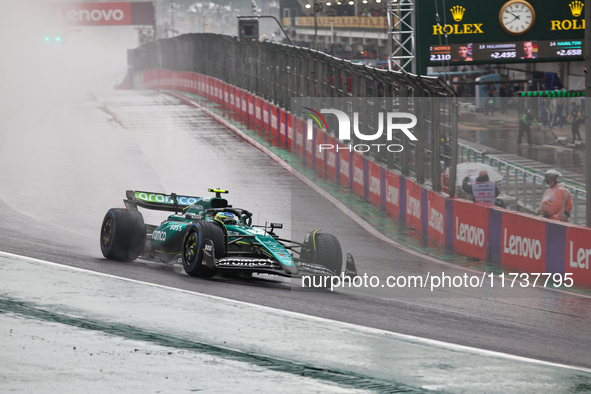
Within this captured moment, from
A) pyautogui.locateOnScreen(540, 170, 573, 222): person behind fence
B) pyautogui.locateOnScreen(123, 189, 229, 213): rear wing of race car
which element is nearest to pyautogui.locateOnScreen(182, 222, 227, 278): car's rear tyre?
pyautogui.locateOnScreen(123, 189, 229, 213): rear wing of race car

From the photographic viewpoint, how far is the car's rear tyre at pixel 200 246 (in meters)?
10.4

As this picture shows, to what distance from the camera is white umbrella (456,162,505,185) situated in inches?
595

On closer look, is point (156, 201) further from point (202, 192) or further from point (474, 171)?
point (202, 192)

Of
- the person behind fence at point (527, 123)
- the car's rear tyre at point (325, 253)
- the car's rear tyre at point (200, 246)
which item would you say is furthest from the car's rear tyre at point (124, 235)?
the person behind fence at point (527, 123)

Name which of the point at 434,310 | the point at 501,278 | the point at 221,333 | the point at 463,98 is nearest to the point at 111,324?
the point at 221,333

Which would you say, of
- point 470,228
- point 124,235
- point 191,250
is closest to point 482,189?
point 470,228

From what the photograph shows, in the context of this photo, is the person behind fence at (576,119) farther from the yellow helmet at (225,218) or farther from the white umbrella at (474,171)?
the yellow helmet at (225,218)

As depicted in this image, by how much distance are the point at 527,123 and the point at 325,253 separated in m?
19.1

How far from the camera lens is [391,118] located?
1780cm

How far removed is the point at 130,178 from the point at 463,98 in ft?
70.9

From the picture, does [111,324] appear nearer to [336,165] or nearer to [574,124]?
[336,165]

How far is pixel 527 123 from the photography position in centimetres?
2828

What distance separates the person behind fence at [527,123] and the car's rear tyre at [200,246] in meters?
18.7

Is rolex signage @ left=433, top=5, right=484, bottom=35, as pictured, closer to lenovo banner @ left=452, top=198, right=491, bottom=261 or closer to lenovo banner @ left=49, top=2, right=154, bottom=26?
lenovo banner @ left=452, top=198, right=491, bottom=261
